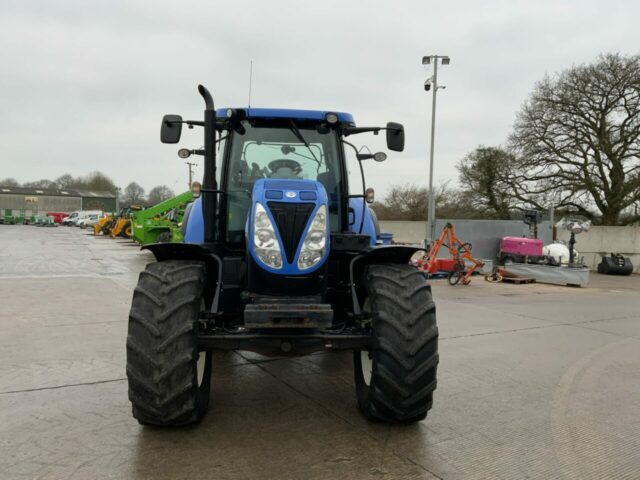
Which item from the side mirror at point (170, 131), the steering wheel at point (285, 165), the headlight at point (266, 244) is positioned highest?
the side mirror at point (170, 131)

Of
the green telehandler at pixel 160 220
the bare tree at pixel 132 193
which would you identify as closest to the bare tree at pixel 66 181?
the bare tree at pixel 132 193

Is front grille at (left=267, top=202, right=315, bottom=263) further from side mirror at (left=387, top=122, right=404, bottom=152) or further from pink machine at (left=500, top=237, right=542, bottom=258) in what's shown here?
pink machine at (left=500, top=237, right=542, bottom=258)

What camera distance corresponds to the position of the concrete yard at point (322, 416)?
2.96 metres

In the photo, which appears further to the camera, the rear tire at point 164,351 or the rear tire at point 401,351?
the rear tire at point 401,351

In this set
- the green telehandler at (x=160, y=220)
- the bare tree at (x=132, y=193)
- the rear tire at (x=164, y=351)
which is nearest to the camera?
the rear tire at (x=164, y=351)

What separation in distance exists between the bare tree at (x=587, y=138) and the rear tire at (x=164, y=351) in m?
24.4

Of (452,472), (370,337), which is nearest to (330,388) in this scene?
(370,337)

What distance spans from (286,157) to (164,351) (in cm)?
211

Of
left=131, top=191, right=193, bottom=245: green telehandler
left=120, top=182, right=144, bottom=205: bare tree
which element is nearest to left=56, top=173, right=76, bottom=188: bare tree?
left=120, top=182, right=144, bottom=205: bare tree

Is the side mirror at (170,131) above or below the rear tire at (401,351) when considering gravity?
above

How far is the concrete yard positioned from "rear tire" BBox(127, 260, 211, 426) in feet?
0.81

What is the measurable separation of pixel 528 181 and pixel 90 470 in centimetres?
2603

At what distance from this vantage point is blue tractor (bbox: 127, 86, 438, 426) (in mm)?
3133

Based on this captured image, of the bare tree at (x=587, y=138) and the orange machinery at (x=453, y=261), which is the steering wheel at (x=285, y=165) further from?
the bare tree at (x=587, y=138)
